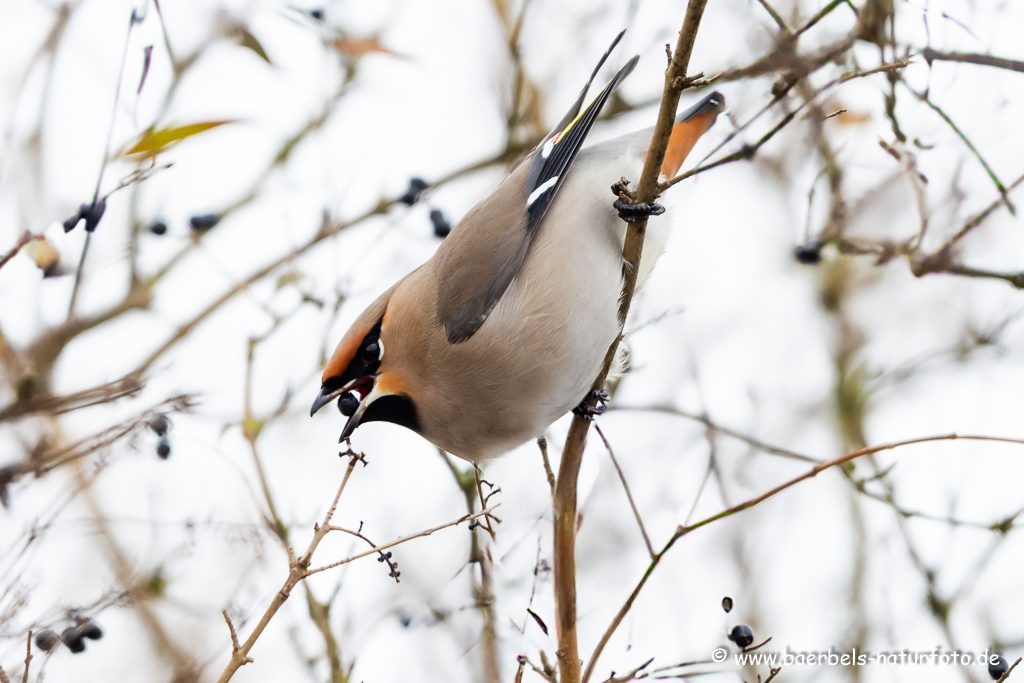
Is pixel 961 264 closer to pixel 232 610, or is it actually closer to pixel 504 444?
pixel 504 444

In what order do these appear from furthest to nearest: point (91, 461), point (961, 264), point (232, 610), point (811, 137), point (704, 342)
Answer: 1. point (704, 342)
2. point (811, 137)
3. point (961, 264)
4. point (232, 610)
5. point (91, 461)

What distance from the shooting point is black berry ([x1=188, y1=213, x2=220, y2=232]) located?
4.86 m

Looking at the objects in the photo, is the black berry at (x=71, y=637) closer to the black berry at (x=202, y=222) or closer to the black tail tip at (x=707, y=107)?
the black berry at (x=202, y=222)

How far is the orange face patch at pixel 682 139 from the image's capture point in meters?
4.26

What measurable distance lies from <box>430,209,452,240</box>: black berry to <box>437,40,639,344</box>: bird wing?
65cm

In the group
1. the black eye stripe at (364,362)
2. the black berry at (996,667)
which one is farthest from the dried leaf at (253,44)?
the black berry at (996,667)

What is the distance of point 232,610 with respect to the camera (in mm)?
3521

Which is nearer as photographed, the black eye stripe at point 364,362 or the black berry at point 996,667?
the black berry at point 996,667

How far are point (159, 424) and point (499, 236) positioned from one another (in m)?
1.61

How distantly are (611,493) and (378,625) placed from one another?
114 centimetres

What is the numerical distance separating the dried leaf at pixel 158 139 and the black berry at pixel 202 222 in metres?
1.61

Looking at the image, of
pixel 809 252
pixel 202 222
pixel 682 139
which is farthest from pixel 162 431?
pixel 809 252

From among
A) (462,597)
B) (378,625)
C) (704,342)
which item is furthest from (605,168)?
(704,342)

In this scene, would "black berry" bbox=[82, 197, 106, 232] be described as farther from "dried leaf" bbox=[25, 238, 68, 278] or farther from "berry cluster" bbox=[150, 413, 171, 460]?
"berry cluster" bbox=[150, 413, 171, 460]
